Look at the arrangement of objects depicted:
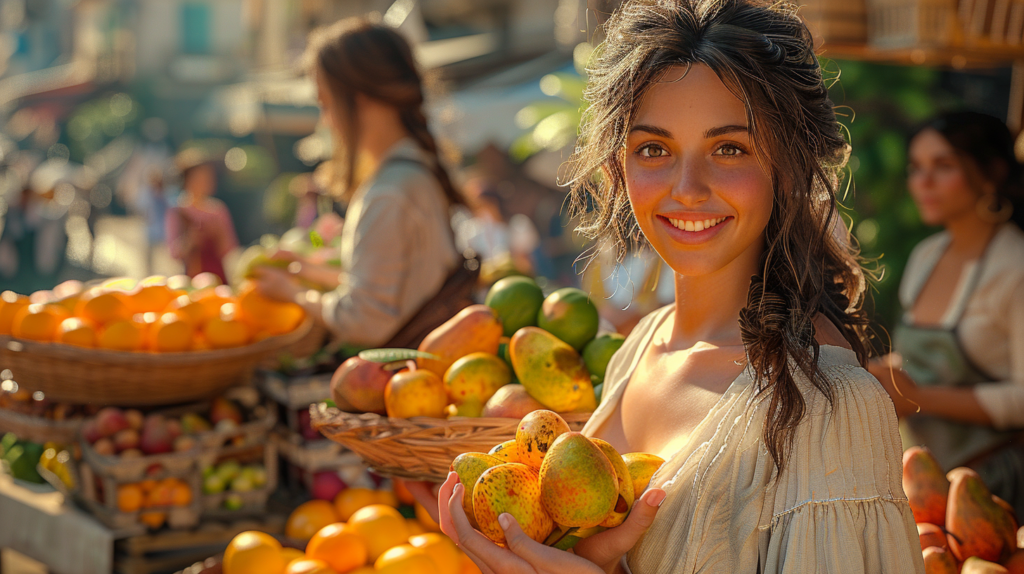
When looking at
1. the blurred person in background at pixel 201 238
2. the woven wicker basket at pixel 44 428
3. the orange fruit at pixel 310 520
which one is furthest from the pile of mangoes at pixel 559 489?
the blurred person in background at pixel 201 238

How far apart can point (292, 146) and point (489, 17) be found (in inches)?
214

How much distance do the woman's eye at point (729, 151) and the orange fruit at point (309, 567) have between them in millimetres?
1398

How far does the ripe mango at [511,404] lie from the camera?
1.72 meters

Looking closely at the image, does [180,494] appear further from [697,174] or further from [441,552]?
[697,174]

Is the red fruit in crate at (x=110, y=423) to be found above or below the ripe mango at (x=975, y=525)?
below

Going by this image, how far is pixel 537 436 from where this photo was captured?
4.27 ft

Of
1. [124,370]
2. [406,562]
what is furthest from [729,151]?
[124,370]

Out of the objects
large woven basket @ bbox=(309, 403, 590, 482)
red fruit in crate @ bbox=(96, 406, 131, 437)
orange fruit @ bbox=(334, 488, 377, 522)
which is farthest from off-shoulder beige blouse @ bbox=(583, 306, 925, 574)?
red fruit in crate @ bbox=(96, 406, 131, 437)

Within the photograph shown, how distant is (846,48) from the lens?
3.51m

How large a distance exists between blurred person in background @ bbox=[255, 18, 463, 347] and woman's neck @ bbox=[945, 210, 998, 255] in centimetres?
197

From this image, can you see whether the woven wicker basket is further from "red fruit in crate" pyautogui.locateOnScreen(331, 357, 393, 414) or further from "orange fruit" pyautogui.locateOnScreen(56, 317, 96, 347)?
"red fruit in crate" pyautogui.locateOnScreen(331, 357, 393, 414)

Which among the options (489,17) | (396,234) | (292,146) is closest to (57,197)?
(292,146)

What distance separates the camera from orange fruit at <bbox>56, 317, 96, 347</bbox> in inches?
110

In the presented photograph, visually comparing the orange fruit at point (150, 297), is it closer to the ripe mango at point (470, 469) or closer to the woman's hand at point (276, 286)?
the woman's hand at point (276, 286)
